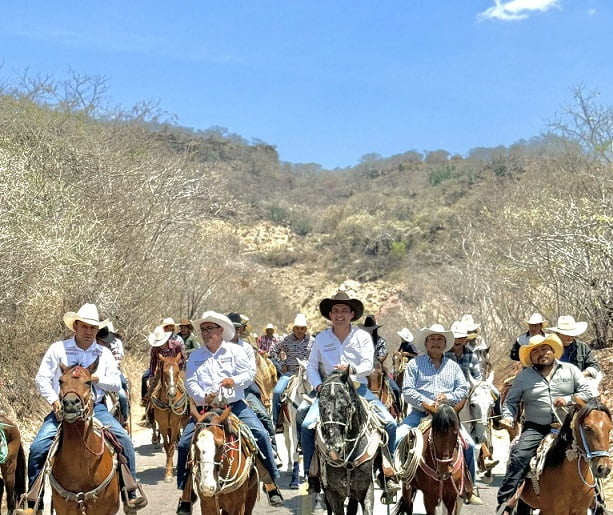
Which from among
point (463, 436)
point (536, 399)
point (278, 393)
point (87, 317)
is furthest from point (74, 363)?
point (278, 393)

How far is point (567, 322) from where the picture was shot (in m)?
11.1

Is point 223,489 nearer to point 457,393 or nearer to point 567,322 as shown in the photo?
point 457,393

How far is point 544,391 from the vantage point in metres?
8.29

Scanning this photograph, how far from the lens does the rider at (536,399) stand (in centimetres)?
815

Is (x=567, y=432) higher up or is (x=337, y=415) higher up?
(x=337, y=415)

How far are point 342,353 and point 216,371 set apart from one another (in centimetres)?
143

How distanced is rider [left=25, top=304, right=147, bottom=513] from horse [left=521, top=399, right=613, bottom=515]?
4.10 m

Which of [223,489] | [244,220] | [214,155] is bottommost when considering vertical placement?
[223,489]

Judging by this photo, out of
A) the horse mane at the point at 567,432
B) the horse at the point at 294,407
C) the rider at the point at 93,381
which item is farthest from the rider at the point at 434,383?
the rider at the point at 93,381

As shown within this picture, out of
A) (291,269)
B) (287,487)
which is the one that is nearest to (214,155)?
(291,269)

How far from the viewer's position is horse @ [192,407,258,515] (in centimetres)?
754

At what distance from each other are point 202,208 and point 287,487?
21.5 metres

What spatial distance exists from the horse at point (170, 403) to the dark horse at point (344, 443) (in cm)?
554

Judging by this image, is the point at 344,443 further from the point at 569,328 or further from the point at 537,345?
the point at 569,328
